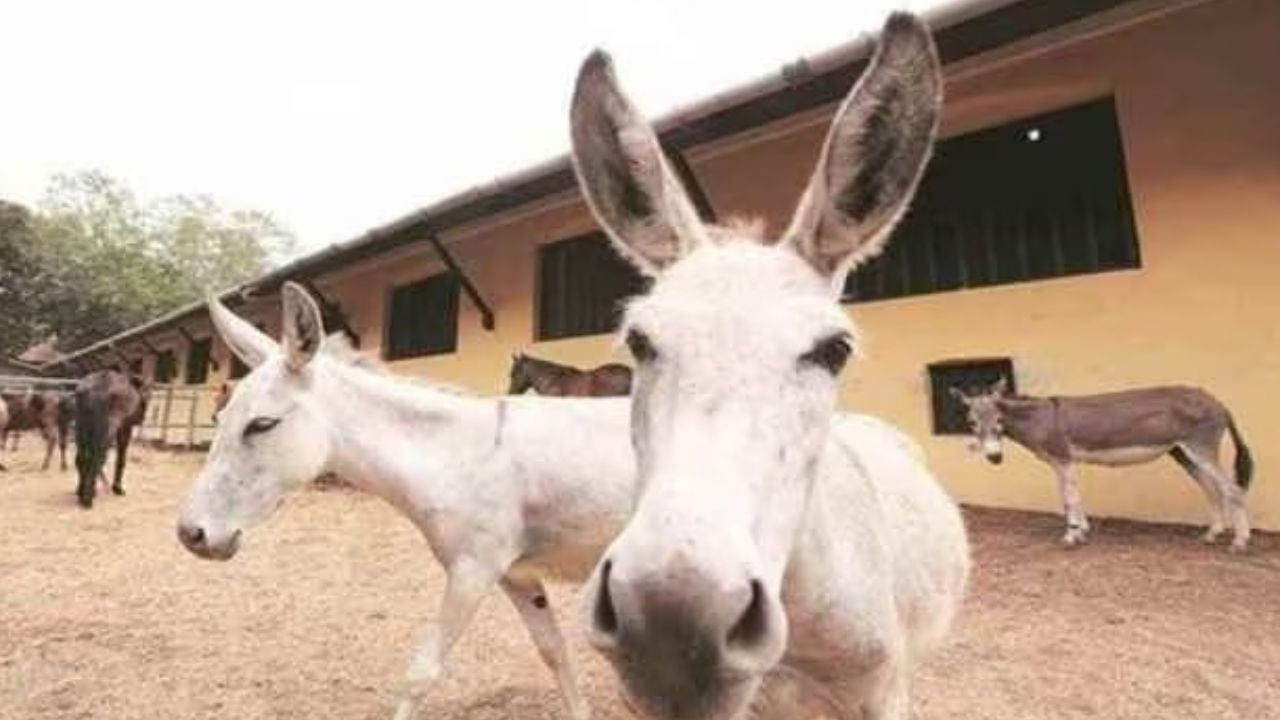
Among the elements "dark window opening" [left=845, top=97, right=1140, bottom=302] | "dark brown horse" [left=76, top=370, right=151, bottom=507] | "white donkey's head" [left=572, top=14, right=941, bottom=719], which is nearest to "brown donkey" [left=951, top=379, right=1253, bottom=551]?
"dark window opening" [left=845, top=97, right=1140, bottom=302]

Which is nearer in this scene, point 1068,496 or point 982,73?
point 1068,496

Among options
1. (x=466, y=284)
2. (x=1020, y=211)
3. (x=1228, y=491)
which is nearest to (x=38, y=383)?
(x=466, y=284)

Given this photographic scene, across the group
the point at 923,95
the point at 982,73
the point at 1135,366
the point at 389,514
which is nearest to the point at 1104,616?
the point at 1135,366

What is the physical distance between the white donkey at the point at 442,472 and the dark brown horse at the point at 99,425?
8.44 m

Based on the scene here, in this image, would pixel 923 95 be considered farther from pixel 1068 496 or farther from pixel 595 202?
pixel 1068 496

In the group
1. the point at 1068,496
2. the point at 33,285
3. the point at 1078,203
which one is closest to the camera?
the point at 1068,496

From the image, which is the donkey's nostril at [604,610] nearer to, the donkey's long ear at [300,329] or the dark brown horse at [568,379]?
the donkey's long ear at [300,329]

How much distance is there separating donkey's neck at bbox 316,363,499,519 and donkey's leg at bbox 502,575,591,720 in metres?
0.60

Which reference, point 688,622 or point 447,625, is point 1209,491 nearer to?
point 447,625

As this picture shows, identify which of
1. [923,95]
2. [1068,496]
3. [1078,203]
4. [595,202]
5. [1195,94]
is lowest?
[1068,496]

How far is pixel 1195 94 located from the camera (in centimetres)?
627

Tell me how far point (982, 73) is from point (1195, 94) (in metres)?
1.73

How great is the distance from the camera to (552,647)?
11.1ft

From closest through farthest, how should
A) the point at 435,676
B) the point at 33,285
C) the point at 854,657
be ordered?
the point at 854,657 → the point at 435,676 → the point at 33,285
